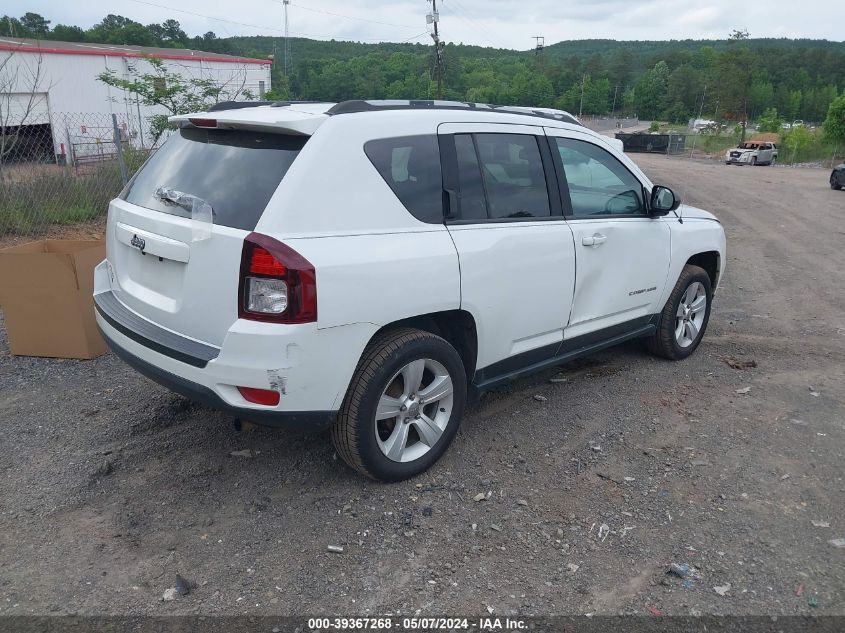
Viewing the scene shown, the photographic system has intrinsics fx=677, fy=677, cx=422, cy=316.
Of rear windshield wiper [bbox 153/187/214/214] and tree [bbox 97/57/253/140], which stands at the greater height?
tree [bbox 97/57/253/140]

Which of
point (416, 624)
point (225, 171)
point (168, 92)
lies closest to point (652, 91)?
point (168, 92)

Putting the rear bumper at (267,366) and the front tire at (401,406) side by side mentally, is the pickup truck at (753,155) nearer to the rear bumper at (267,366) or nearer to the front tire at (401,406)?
the front tire at (401,406)

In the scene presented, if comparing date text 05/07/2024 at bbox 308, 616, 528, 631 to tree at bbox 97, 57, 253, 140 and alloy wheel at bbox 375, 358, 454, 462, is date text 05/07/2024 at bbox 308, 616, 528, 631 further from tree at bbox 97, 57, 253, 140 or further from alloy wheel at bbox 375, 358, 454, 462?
tree at bbox 97, 57, 253, 140

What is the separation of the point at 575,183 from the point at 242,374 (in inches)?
99.1

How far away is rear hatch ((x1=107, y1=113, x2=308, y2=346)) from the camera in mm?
2984

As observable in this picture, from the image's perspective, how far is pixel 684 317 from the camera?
17.9 feet

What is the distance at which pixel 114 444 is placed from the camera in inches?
153

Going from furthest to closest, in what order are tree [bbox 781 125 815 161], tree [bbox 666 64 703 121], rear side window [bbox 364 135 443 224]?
tree [bbox 666 64 703 121]
tree [bbox 781 125 815 161]
rear side window [bbox 364 135 443 224]

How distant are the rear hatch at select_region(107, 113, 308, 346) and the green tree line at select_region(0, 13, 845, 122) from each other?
12.7m

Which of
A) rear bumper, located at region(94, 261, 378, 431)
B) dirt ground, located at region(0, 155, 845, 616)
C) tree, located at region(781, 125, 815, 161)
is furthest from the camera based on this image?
tree, located at region(781, 125, 815, 161)

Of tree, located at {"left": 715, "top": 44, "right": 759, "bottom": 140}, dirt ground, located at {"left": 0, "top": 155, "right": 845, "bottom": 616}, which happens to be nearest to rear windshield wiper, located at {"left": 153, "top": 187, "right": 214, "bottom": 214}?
dirt ground, located at {"left": 0, "top": 155, "right": 845, "bottom": 616}

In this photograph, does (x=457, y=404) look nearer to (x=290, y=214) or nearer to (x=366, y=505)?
(x=366, y=505)

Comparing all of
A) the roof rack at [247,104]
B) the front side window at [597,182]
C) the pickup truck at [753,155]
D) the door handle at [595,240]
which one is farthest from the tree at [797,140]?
the roof rack at [247,104]

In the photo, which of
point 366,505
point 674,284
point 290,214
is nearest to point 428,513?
point 366,505
